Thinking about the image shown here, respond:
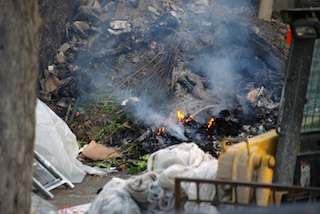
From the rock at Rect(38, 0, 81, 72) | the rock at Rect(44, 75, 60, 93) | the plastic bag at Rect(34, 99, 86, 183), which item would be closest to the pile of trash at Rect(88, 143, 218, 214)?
the plastic bag at Rect(34, 99, 86, 183)

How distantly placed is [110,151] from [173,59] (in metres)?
3.00

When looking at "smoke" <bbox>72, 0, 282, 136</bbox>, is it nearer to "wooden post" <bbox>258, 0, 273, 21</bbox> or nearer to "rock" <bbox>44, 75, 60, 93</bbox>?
"wooden post" <bbox>258, 0, 273, 21</bbox>

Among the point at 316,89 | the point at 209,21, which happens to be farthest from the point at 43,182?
the point at 209,21

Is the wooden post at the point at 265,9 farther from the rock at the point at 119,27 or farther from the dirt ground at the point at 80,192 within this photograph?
the dirt ground at the point at 80,192

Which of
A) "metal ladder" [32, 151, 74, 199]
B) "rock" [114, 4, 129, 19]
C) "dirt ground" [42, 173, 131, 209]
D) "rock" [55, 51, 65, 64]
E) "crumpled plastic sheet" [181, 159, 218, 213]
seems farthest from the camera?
"rock" [114, 4, 129, 19]

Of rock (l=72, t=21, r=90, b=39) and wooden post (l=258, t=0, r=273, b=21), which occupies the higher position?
wooden post (l=258, t=0, r=273, b=21)

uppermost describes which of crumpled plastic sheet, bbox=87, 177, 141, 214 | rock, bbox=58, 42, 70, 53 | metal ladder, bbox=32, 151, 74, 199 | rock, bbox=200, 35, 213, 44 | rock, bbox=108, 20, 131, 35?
rock, bbox=108, 20, 131, 35

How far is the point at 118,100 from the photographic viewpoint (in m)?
13.2

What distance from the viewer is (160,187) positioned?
6559mm

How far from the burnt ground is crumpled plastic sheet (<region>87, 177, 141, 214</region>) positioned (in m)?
4.76

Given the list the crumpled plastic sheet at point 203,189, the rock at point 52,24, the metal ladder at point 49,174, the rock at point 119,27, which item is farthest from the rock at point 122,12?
the crumpled plastic sheet at point 203,189

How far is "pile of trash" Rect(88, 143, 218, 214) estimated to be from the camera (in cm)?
639

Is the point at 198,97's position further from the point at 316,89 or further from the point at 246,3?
the point at 316,89

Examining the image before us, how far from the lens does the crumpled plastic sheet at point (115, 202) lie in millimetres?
6605
